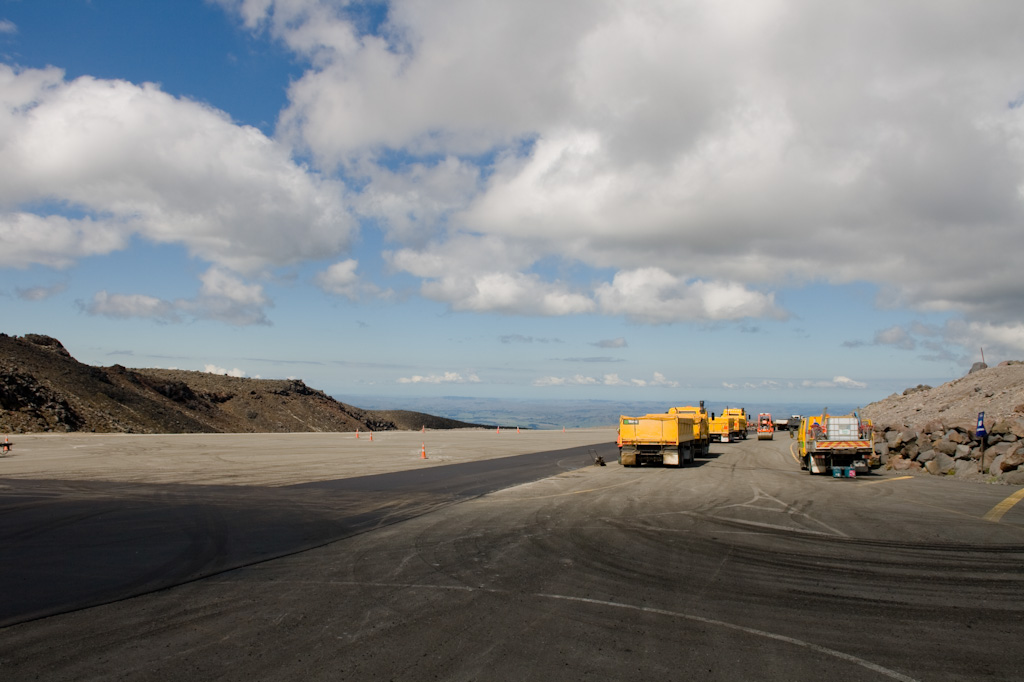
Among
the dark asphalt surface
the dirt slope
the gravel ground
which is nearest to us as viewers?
the dark asphalt surface

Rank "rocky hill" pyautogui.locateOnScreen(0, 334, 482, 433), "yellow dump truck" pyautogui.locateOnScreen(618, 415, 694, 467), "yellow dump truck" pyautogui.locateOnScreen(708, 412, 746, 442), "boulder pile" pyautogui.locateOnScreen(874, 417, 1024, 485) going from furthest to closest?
"rocky hill" pyautogui.locateOnScreen(0, 334, 482, 433) → "yellow dump truck" pyautogui.locateOnScreen(708, 412, 746, 442) → "yellow dump truck" pyautogui.locateOnScreen(618, 415, 694, 467) → "boulder pile" pyautogui.locateOnScreen(874, 417, 1024, 485)

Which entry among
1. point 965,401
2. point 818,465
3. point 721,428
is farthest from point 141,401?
point 965,401

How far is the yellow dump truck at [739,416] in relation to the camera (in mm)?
57691

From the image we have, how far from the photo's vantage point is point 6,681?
5.59m

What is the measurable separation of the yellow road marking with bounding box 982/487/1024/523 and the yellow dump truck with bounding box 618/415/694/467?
41.7ft

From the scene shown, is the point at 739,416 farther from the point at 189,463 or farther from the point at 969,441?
the point at 189,463

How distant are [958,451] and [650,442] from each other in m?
12.7

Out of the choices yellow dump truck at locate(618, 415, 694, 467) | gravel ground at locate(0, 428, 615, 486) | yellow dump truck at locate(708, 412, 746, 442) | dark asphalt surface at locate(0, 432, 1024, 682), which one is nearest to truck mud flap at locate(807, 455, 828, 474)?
yellow dump truck at locate(618, 415, 694, 467)

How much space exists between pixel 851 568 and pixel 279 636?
8230 millimetres

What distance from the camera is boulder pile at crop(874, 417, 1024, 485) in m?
23.7

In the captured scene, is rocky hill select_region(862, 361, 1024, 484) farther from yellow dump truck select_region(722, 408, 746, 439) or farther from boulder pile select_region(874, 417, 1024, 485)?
yellow dump truck select_region(722, 408, 746, 439)

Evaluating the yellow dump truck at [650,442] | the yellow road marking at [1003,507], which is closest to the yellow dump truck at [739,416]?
the yellow dump truck at [650,442]

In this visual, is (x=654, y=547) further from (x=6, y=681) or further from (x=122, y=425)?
(x=122, y=425)

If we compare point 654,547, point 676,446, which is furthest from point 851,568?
point 676,446
